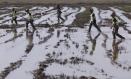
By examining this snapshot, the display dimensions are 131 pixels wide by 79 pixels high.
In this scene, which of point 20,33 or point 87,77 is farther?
point 20,33

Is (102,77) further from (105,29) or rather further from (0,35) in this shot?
(105,29)

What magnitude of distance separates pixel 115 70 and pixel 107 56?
2.66 m

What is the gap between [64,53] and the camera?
16.7m

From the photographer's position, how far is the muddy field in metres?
12.9

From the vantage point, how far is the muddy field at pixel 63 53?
12.9m

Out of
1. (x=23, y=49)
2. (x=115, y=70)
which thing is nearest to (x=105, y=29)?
(x=23, y=49)

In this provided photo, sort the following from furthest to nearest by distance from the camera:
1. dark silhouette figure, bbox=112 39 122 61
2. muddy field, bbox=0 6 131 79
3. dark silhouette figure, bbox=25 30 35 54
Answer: dark silhouette figure, bbox=25 30 35 54 → dark silhouette figure, bbox=112 39 122 61 → muddy field, bbox=0 6 131 79

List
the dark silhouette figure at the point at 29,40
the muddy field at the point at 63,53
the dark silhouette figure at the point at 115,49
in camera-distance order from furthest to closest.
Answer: the dark silhouette figure at the point at 29,40, the dark silhouette figure at the point at 115,49, the muddy field at the point at 63,53

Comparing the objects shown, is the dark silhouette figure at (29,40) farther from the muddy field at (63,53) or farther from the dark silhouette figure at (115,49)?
the dark silhouette figure at (115,49)

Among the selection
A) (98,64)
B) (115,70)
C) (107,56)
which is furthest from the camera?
(107,56)

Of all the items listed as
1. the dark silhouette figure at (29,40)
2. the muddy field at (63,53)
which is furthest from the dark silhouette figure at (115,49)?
the dark silhouette figure at (29,40)

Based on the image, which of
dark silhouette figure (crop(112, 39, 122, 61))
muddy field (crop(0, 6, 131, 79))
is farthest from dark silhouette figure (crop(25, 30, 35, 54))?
dark silhouette figure (crop(112, 39, 122, 61))

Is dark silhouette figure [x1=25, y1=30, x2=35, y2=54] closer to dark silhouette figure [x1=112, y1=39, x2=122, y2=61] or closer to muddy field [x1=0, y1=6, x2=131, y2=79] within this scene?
muddy field [x1=0, y1=6, x2=131, y2=79]

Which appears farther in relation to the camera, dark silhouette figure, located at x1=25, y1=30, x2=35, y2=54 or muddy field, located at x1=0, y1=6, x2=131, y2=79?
dark silhouette figure, located at x1=25, y1=30, x2=35, y2=54
